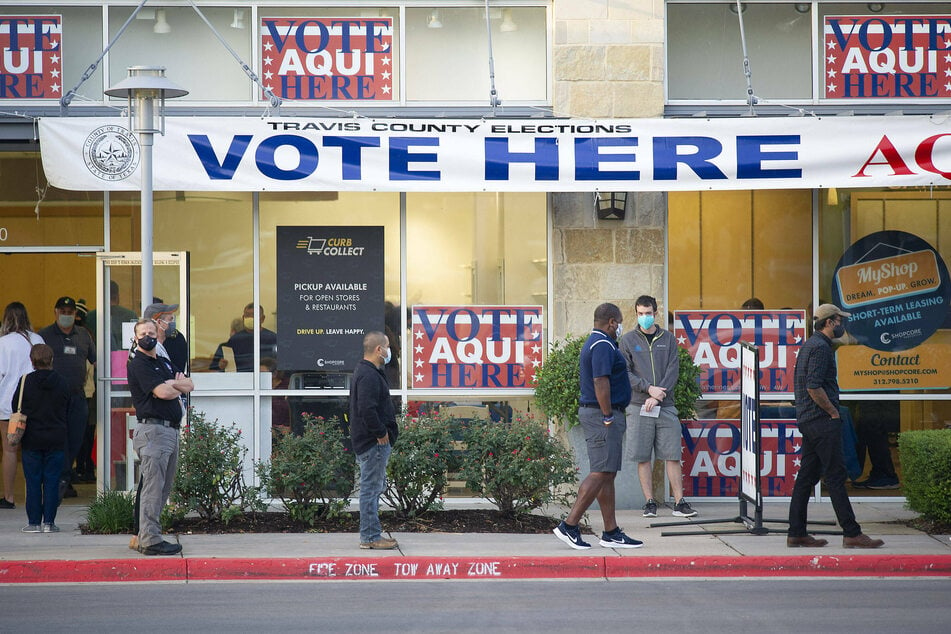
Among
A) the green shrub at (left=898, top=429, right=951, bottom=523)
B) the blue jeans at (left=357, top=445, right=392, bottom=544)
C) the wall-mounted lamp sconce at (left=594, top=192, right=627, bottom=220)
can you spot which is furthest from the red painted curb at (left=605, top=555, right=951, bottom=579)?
the wall-mounted lamp sconce at (left=594, top=192, right=627, bottom=220)

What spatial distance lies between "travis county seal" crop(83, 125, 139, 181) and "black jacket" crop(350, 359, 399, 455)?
12.6ft

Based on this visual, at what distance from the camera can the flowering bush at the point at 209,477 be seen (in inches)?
391

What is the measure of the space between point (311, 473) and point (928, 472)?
5682 millimetres

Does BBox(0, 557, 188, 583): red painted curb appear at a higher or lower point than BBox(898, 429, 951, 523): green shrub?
lower

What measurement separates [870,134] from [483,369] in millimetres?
4724

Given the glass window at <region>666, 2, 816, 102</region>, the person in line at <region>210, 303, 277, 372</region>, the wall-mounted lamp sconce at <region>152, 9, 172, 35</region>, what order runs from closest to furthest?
the person in line at <region>210, 303, 277, 372</region> → the wall-mounted lamp sconce at <region>152, 9, 172, 35</region> → the glass window at <region>666, 2, 816, 102</region>

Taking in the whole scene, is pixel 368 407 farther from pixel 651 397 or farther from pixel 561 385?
pixel 651 397

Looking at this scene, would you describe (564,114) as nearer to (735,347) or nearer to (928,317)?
(735,347)

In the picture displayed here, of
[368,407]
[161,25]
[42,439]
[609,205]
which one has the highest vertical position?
[161,25]

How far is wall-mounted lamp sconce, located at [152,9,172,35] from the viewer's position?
39.7ft

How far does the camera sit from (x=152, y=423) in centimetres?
885

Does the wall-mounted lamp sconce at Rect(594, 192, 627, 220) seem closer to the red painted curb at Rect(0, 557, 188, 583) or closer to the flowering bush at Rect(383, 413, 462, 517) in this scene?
the flowering bush at Rect(383, 413, 462, 517)

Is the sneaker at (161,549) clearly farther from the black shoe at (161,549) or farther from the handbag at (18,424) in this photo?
the handbag at (18,424)

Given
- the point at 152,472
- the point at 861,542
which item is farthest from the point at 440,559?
the point at 861,542
